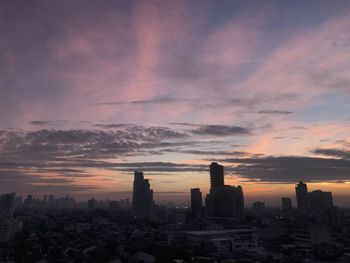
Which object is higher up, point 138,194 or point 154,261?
point 138,194

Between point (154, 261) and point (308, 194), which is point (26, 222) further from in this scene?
point (308, 194)

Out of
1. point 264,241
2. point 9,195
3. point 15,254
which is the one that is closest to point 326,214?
point 264,241

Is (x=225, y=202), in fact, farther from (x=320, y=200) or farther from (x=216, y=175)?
(x=320, y=200)

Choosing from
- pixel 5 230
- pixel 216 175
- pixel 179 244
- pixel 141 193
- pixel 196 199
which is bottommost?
pixel 179 244

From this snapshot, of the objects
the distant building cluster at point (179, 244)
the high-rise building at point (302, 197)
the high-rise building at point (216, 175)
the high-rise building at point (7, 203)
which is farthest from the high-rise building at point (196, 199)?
the high-rise building at point (7, 203)

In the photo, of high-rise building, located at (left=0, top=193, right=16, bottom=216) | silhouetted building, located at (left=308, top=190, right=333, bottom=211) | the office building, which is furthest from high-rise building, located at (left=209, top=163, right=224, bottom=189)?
the office building

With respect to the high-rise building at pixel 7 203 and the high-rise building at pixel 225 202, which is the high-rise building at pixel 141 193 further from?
the high-rise building at pixel 7 203

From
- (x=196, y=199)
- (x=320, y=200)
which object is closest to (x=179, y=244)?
(x=196, y=199)
